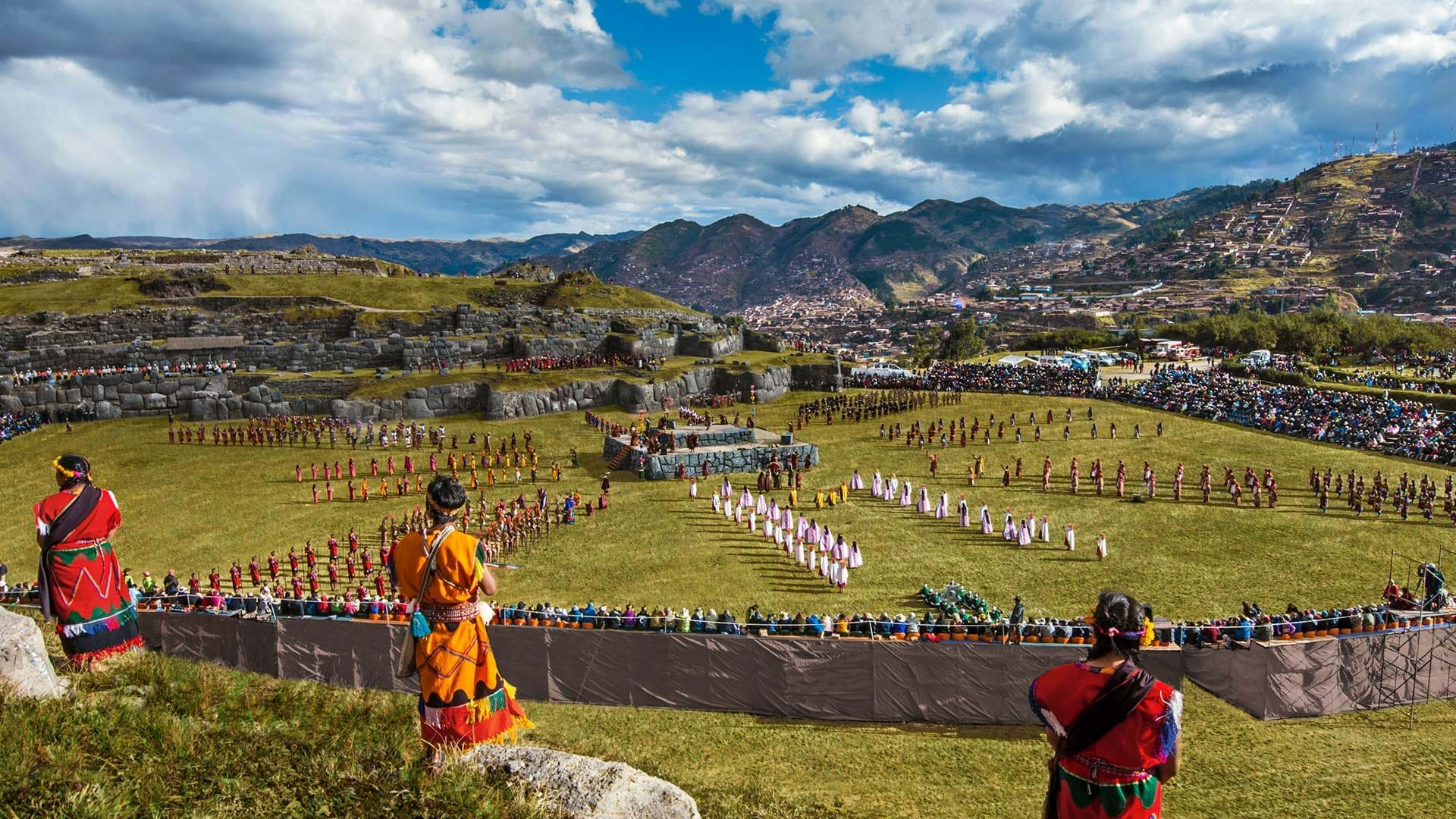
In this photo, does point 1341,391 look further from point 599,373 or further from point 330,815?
point 330,815

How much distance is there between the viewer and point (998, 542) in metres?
25.1

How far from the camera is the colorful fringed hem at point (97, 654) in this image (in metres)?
8.10

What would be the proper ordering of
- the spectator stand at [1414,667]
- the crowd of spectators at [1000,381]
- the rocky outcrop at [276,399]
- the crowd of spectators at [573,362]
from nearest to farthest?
the spectator stand at [1414,667] < the rocky outcrop at [276,399] < the crowd of spectators at [1000,381] < the crowd of spectators at [573,362]

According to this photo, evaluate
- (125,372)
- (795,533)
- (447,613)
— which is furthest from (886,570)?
(125,372)

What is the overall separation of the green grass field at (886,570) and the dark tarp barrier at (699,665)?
400 mm

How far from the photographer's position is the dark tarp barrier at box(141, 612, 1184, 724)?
1410 cm

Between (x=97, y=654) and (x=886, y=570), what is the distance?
61.0 ft

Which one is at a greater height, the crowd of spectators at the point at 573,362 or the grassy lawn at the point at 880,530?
the crowd of spectators at the point at 573,362

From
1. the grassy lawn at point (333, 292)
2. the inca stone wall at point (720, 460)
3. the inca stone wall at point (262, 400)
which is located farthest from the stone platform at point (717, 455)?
the grassy lawn at point (333, 292)

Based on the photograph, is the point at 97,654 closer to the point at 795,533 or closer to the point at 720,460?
the point at 795,533

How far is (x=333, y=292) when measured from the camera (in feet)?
221

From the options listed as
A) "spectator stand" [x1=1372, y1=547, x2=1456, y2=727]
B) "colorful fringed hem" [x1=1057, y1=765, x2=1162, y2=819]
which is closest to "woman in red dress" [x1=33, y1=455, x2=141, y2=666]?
"colorful fringed hem" [x1=1057, y1=765, x2=1162, y2=819]

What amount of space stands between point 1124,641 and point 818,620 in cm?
1193

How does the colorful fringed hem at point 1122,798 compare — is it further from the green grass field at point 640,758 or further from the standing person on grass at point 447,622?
the standing person on grass at point 447,622
